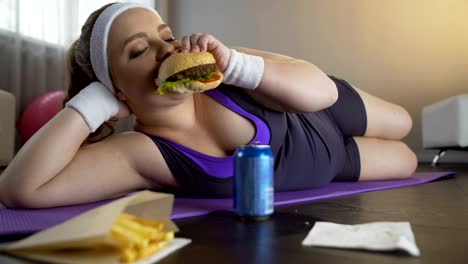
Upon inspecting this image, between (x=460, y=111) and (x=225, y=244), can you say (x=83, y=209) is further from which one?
(x=460, y=111)

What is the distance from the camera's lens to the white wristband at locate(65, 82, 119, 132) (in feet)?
3.48

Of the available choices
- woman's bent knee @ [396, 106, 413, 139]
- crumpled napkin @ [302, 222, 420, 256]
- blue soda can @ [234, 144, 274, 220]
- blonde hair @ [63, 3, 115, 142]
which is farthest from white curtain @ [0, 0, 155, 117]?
crumpled napkin @ [302, 222, 420, 256]

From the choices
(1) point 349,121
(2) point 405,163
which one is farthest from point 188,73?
(2) point 405,163

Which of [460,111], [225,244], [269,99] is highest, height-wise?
[269,99]

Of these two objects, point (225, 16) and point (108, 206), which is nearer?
point (108, 206)

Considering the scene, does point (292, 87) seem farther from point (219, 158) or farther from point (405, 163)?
point (405, 163)

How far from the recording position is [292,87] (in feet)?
3.65

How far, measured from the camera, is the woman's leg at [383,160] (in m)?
1.62

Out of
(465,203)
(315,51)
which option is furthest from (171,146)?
(315,51)

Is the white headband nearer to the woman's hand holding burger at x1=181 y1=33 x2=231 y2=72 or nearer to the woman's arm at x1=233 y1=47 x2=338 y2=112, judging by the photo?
the woman's hand holding burger at x1=181 y1=33 x2=231 y2=72

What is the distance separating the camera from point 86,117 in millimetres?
1054

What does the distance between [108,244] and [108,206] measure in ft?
0.22

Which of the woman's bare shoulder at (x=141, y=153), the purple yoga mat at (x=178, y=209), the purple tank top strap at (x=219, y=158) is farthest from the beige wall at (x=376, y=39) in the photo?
the woman's bare shoulder at (x=141, y=153)

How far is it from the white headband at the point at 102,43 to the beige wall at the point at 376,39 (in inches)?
99.9
